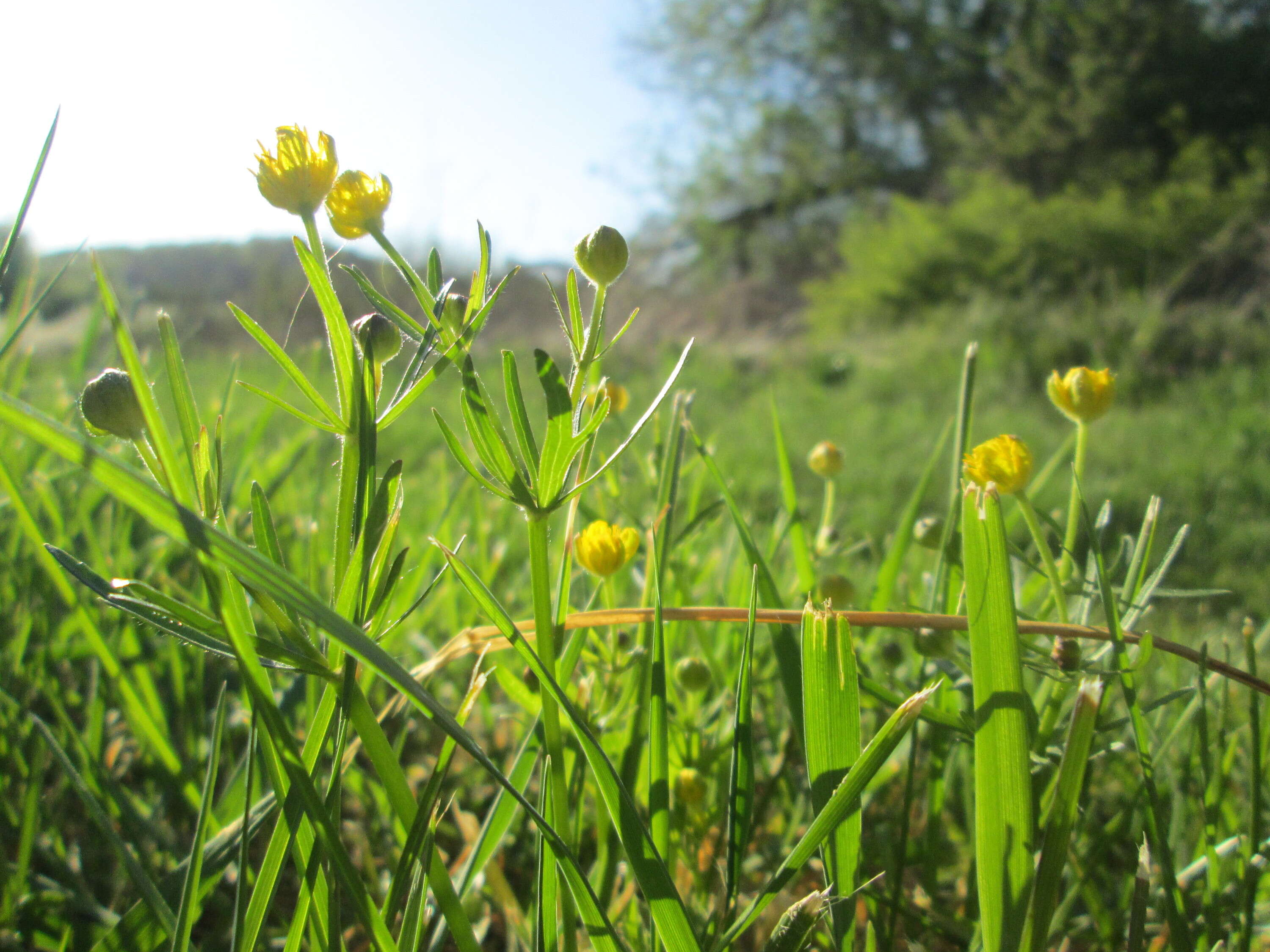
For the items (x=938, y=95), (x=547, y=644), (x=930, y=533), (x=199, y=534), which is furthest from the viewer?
(x=938, y=95)

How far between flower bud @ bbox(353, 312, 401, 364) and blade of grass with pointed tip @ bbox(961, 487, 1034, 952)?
202 mm

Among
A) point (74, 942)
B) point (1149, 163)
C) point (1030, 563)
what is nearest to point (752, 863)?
point (1030, 563)

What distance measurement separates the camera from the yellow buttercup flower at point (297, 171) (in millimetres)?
271

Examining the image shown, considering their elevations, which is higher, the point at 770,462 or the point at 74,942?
the point at 770,462

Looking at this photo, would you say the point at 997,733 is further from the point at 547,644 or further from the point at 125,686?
the point at 125,686

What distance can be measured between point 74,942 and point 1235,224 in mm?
5650

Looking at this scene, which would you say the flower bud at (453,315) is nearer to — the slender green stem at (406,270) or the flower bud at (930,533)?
the slender green stem at (406,270)

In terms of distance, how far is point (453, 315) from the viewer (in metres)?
0.29

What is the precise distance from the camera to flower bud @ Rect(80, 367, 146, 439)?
25 centimetres

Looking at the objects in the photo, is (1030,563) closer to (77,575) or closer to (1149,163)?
(77,575)

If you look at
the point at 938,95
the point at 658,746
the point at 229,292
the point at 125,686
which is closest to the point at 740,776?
the point at 658,746

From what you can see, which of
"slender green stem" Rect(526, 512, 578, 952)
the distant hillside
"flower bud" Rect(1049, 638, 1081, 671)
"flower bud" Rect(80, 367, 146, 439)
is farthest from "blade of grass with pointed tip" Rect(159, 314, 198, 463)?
the distant hillside

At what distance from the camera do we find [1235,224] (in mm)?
4453

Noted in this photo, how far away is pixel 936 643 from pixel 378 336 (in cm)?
29
